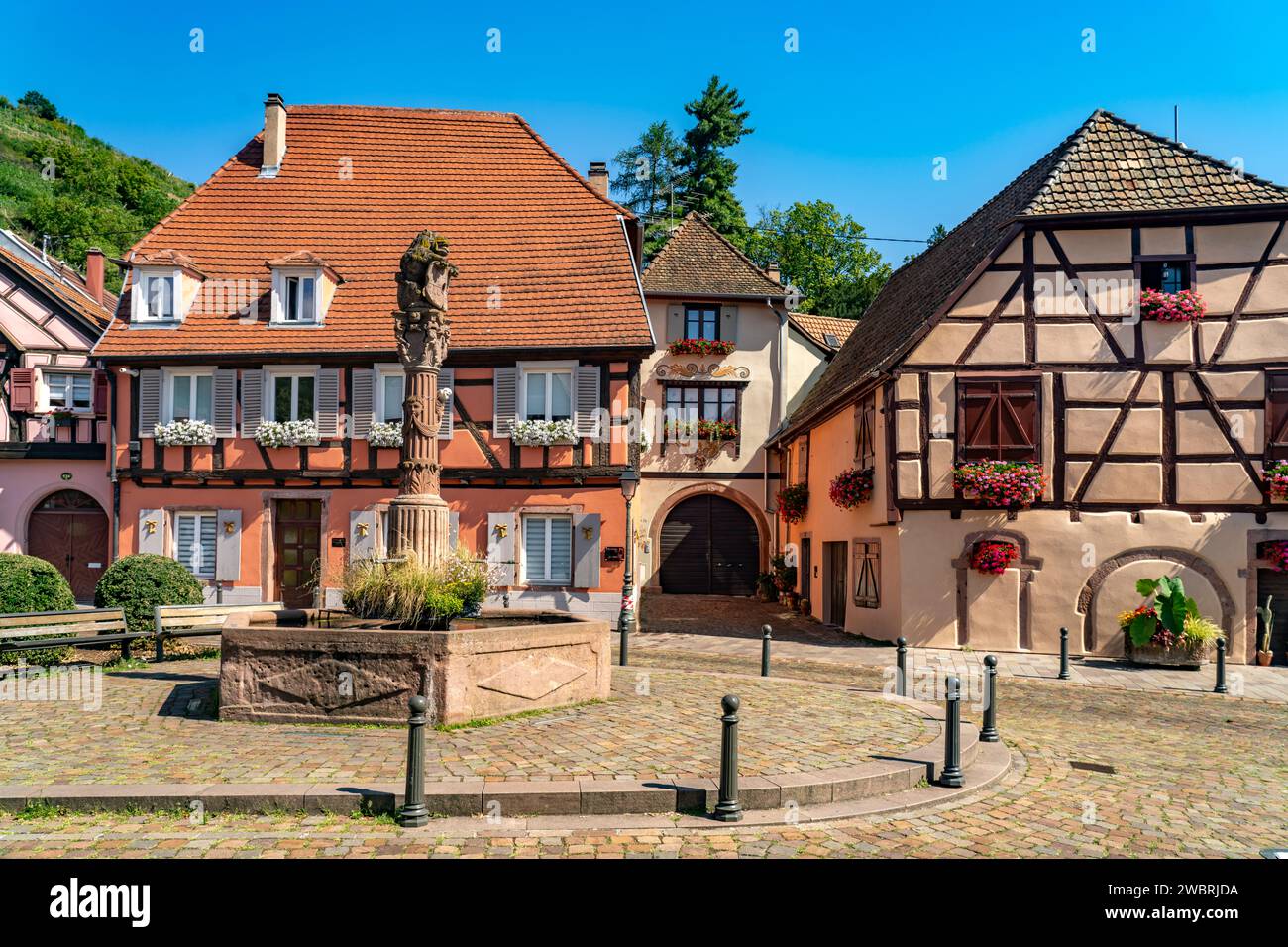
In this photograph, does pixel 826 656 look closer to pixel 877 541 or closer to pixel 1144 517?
pixel 877 541

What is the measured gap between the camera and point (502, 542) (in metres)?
20.1

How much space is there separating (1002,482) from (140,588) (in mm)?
14099

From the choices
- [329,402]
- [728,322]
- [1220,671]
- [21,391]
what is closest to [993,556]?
[1220,671]

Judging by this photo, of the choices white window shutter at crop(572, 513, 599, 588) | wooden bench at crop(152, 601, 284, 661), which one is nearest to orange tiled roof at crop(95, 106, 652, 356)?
white window shutter at crop(572, 513, 599, 588)

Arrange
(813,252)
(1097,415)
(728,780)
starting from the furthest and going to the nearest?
(813,252), (1097,415), (728,780)

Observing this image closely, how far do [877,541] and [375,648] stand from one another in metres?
12.6

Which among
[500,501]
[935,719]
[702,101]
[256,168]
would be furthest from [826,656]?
[702,101]

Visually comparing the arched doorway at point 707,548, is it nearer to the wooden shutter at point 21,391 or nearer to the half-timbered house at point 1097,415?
the half-timbered house at point 1097,415

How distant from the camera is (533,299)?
2108 cm

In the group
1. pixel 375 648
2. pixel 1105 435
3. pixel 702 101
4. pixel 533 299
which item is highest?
pixel 702 101

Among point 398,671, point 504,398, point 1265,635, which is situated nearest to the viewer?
point 398,671

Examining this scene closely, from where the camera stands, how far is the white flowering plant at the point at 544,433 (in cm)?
1994

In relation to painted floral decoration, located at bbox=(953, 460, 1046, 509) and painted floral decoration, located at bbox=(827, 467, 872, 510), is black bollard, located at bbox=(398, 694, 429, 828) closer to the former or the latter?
painted floral decoration, located at bbox=(953, 460, 1046, 509)

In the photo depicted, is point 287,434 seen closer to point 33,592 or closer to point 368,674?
point 33,592
